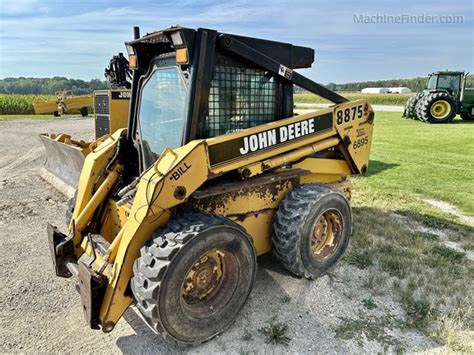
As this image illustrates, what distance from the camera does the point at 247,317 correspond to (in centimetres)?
328

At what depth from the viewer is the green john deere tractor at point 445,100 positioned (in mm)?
18672

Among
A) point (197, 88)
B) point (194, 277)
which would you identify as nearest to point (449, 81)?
point (197, 88)

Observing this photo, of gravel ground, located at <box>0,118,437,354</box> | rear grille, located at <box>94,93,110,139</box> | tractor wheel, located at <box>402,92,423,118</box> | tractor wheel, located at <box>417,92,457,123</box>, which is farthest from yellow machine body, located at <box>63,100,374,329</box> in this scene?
tractor wheel, located at <box>402,92,423,118</box>

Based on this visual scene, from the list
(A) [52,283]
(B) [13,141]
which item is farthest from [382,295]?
(B) [13,141]

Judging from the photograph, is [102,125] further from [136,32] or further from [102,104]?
[136,32]

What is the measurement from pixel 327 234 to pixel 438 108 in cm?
1793

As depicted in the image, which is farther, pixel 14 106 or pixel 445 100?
pixel 14 106

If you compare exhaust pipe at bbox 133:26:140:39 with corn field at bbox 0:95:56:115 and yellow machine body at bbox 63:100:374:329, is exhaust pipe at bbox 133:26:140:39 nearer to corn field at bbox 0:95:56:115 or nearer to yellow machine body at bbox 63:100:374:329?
yellow machine body at bbox 63:100:374:329

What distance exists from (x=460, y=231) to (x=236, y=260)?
3676mm

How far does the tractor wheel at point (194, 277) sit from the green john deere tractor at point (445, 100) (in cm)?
1873

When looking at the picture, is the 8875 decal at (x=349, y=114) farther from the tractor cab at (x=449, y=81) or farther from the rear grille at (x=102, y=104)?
the tractor cab at (x=449, y=81)

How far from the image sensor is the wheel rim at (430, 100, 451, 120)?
18.8m

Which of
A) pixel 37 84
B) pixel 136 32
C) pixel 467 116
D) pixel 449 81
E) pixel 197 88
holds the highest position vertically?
pixel 37 84

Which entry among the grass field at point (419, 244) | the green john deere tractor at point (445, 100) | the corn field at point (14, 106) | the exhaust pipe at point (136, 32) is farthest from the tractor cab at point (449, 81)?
the corn field at point (14, 106)
